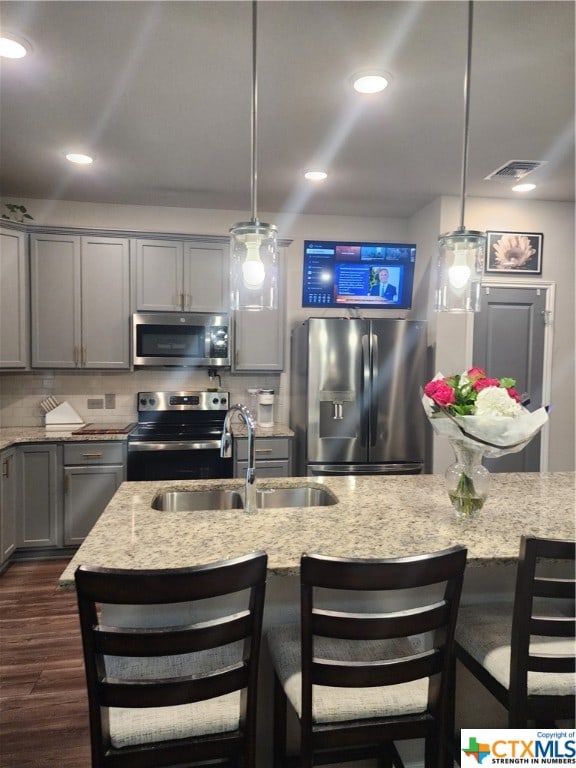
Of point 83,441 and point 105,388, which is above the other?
point 105,388

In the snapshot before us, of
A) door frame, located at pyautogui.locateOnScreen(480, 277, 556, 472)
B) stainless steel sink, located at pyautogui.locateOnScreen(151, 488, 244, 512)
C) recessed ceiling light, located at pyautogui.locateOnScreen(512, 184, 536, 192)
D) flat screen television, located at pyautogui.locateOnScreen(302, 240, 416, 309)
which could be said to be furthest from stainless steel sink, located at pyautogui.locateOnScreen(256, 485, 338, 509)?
recessed ceiling light, located at pyautogui.locateOnScreen(512, 184, 536, 192)

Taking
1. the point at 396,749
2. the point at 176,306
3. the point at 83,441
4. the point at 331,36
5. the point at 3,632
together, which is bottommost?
the point at 3,632

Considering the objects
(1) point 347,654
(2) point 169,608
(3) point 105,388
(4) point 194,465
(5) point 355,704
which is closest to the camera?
(5) point 355,704

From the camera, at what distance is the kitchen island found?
1453 millimetres

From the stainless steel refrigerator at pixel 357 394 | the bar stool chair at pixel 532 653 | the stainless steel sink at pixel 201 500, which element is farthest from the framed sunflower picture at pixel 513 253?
the bar stool chair at pixel 532 653

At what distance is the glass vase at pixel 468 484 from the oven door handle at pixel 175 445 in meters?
2.36

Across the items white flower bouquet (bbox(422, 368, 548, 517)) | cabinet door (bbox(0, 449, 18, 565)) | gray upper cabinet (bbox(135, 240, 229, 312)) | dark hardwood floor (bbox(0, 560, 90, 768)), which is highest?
gray upper cabinet (bbox(135, 240, 229, 312))

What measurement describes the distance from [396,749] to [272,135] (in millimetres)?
2902

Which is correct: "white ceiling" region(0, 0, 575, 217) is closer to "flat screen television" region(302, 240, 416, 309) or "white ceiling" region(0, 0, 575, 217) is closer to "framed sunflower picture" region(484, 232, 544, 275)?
"framed sunflower picture" region(484, 232, 544, 275)

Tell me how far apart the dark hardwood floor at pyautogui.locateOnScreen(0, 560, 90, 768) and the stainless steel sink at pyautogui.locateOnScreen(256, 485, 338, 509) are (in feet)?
3.00

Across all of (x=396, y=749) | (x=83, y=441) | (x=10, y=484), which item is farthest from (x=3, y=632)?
(x=396, y=749)

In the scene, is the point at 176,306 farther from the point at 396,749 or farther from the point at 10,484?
the point at 396,749

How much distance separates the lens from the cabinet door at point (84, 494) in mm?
3643

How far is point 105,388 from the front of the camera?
418cm
